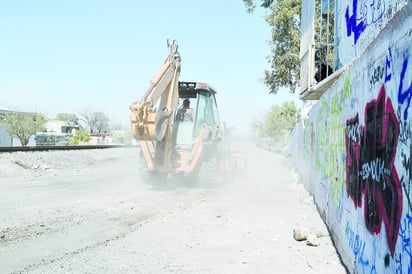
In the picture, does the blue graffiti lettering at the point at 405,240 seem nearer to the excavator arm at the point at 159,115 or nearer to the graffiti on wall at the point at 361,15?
the graffiti on wall at the point at 361,15

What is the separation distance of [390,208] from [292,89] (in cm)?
1845

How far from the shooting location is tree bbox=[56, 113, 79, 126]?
9472 centimetres

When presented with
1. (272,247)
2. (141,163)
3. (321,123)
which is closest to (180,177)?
(141,163)

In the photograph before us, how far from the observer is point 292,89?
69.2ft

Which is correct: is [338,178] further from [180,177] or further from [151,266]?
[180,177]

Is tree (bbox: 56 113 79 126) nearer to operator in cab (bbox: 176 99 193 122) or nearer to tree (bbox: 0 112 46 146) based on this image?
tree (bbox: 0 112 46 146)

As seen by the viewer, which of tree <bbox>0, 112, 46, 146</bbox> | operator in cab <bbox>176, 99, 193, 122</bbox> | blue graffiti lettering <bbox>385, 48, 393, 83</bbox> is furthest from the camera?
tree <bbox>0, 112, 46, 146</bbox>

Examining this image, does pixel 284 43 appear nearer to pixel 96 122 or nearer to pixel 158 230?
pixel 158 230

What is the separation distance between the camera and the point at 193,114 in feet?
40.6

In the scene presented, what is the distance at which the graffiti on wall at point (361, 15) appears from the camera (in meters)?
6.19

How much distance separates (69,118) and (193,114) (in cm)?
9049

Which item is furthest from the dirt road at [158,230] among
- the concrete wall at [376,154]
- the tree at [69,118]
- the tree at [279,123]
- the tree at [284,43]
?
the tree at [69,118]

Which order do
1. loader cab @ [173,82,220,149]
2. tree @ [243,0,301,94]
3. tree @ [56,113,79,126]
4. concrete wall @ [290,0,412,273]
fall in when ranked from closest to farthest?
concrete wall @ [290,0,412,273]
loader cab @ [173,82,220,149]
tree @ [243,0,301,94]
tree @ [56,113,79,126]

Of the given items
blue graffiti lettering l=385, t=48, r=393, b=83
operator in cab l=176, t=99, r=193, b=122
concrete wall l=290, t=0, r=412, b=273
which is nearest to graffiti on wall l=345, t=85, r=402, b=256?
concrete wall l=290, t=0, r=412, b=273
